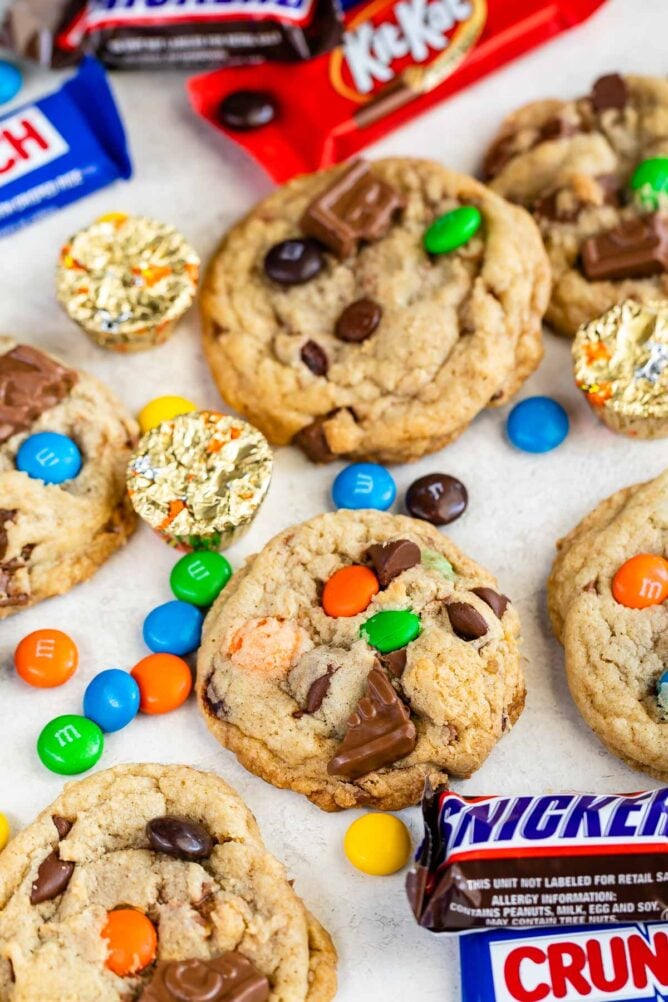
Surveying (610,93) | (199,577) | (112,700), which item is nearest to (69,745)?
(112,700)

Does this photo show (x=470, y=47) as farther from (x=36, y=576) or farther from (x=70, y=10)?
(x=36, y=576)

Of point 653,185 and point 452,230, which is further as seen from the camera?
point 653,185

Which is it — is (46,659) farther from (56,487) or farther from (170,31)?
(170,31)

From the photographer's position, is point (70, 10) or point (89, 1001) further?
point (70, 10)

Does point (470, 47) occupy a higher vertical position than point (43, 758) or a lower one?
higher

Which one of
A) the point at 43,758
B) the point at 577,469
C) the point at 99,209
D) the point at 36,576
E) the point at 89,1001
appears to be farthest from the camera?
the point at 99,209

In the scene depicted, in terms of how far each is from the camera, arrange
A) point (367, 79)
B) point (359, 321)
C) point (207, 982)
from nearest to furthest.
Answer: point (207, 982)
point (359, 321)
point (367, 79)

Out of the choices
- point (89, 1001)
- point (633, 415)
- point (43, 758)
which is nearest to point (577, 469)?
point (633, 415)
